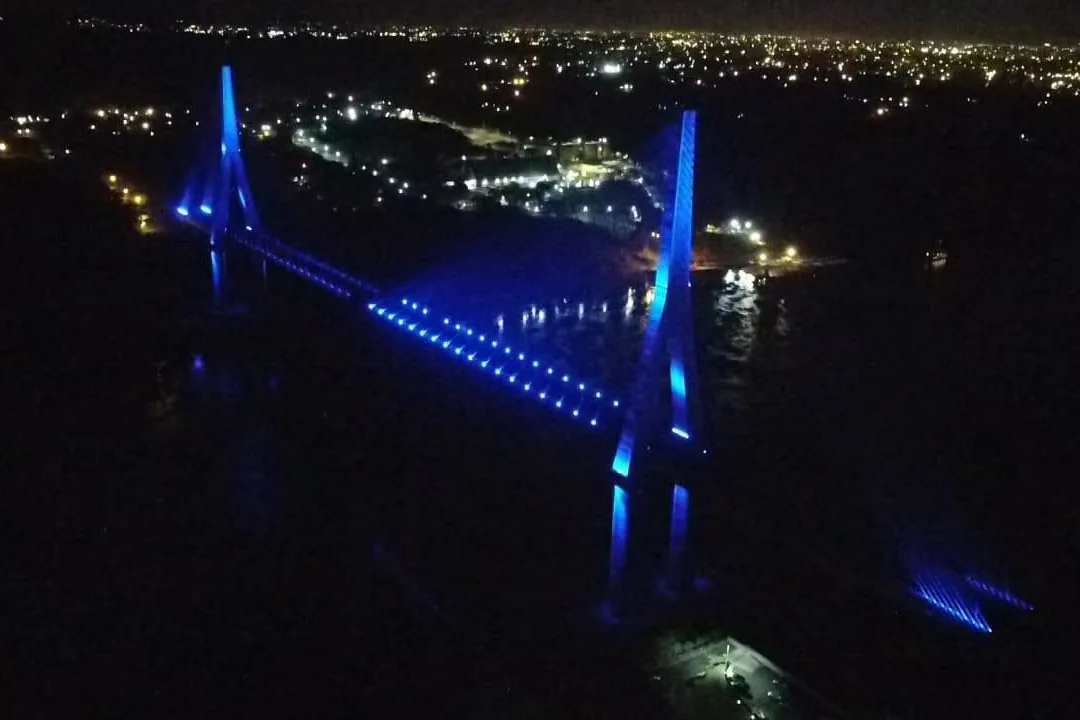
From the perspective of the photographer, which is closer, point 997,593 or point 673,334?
point 997,593

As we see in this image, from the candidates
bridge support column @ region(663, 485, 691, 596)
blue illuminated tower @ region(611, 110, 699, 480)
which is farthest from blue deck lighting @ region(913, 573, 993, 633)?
blue illuminated tower @ region(611, 110, 699, 480)

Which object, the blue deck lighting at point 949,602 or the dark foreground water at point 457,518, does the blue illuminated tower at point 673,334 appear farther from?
the blue deck lighting at point 949,602

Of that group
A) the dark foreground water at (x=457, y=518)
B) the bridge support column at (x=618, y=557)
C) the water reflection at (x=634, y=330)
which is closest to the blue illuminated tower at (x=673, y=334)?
the bridge support column at (x=618, y=557)

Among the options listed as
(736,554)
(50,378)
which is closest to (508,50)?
(50,378)

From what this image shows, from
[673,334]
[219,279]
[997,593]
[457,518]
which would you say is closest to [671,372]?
[673,334]

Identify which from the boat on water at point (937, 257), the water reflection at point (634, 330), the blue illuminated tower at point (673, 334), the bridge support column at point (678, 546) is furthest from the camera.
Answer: the boat on water at point (937, 257)

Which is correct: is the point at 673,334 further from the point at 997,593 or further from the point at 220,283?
the point at 220,283

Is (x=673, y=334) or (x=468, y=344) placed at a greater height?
(x=673, y=334)

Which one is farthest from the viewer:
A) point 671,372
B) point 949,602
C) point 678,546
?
point 678,546
